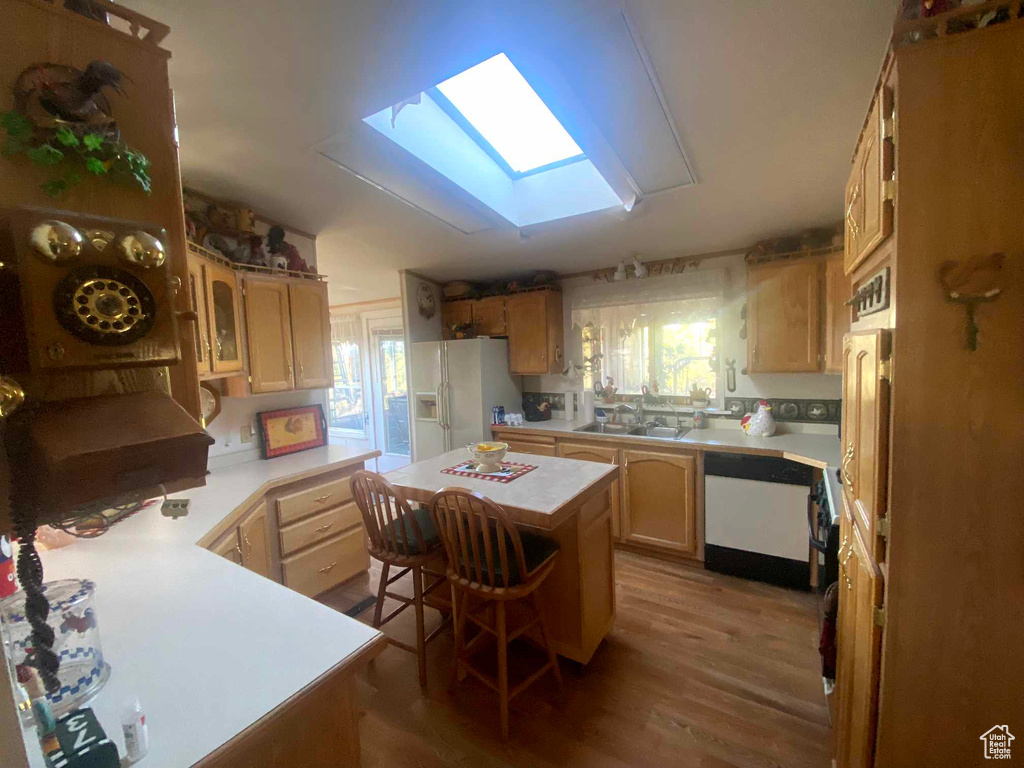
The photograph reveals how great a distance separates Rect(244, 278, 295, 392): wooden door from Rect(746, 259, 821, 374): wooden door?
303 cm

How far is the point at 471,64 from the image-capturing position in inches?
53.1

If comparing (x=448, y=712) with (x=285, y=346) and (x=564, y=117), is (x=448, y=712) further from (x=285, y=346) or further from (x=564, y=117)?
(x=564, y=117)

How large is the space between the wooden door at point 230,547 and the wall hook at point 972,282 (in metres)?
2.31

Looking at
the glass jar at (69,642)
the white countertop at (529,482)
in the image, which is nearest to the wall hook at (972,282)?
the white countertop at (529,482)

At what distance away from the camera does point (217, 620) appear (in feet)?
3.39

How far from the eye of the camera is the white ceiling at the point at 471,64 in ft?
3.66

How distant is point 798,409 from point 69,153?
3603 mm

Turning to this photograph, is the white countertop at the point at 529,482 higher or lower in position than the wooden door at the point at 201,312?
lower

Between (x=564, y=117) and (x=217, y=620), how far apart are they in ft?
6.23

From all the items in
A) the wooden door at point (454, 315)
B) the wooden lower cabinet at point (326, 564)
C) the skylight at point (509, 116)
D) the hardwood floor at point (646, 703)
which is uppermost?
the skylight at point (509, 116)

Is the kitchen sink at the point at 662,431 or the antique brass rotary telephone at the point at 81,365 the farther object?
the kitchen sink at the point at 662,431

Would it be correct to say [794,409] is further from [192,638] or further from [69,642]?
[69,642]

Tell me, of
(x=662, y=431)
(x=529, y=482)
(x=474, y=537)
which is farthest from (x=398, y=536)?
(x=662, y=431)

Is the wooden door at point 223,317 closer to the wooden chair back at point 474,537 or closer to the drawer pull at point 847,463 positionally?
the wooden chair back at point 474,537
